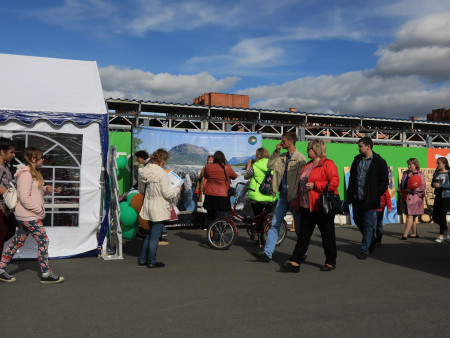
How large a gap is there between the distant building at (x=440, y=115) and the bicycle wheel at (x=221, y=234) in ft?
171

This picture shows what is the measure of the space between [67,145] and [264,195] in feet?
11.8

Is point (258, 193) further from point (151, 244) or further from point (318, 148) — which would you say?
point (151, 244)

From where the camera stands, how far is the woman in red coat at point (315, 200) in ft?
21.3

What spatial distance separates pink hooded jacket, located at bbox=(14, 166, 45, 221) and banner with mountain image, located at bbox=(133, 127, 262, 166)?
5.07 m

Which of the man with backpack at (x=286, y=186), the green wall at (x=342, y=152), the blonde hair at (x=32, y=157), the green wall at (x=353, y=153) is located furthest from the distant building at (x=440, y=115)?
the blonde hair at (x=32, y=157)

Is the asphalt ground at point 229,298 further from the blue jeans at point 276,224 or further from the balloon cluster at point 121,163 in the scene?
the balloon cluster at point 121,163

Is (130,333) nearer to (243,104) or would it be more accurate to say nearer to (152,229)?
(152,229)

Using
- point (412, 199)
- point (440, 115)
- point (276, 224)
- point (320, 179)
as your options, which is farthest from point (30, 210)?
point (440, 115)

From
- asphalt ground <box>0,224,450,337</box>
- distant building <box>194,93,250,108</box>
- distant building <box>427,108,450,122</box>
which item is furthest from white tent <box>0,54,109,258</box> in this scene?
distant building <box>427,108,450,122</box>

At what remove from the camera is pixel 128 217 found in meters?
7.41

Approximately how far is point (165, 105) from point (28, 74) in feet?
68.6

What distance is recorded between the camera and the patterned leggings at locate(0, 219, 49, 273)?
223 inches

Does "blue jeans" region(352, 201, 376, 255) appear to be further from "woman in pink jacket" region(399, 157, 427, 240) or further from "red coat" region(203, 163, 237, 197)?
"woman in pink jacket" region(399, 157, 427, 240)

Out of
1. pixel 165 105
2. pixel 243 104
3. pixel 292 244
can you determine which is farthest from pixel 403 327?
pixel 243 104
